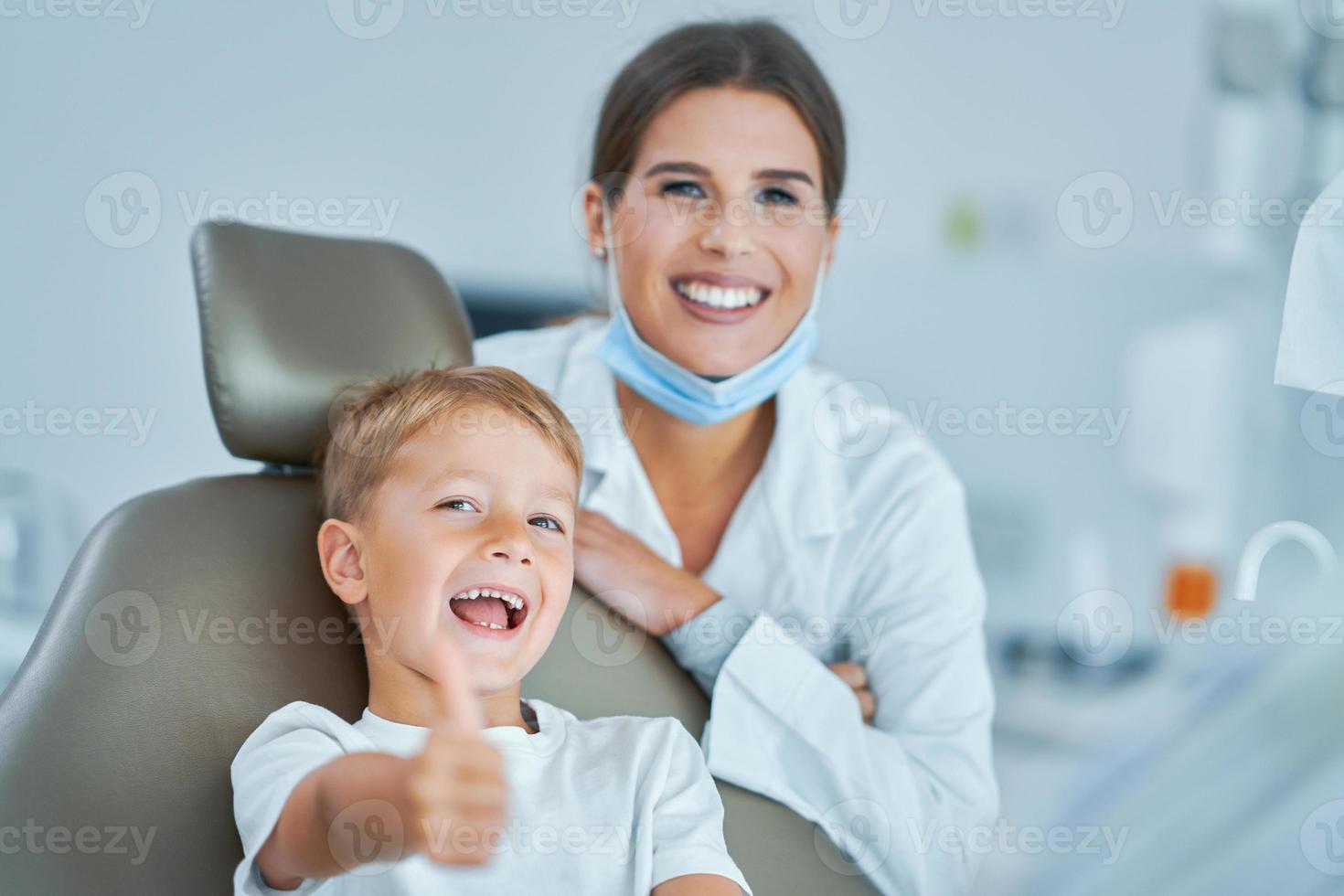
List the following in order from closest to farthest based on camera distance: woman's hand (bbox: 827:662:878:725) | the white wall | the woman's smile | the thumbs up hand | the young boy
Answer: the thumbs up hand < the young boy < woman's hand (bbox: 827:662:878:725) < the woman's smile < the white wall

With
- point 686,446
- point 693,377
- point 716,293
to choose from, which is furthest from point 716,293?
point 686,446

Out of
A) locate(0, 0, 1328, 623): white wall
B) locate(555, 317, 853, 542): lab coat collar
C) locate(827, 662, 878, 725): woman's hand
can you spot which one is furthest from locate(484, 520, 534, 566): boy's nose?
locate(0, 0, 1328, 623): white wall

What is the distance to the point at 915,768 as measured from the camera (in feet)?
4.50

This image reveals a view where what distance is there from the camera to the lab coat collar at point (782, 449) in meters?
1.53

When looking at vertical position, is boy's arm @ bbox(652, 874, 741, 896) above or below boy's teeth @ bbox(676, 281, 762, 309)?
below

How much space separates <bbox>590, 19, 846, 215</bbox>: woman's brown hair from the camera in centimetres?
156

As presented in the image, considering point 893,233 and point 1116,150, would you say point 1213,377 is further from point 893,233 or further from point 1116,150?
point 893,233

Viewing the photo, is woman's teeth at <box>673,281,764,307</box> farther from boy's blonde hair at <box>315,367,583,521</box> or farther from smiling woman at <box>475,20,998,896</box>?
boy's blonde hair at <box>315,367,583,521</box>

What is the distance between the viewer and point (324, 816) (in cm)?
86

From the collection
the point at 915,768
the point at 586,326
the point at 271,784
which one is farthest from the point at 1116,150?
the point at 271,784

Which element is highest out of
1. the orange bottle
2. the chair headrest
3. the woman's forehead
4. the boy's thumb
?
the woman's forehead

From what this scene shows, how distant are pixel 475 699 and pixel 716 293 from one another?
80 centimetres

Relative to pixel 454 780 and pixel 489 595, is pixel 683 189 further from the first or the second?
pixel 454 780

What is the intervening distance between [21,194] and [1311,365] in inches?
107
